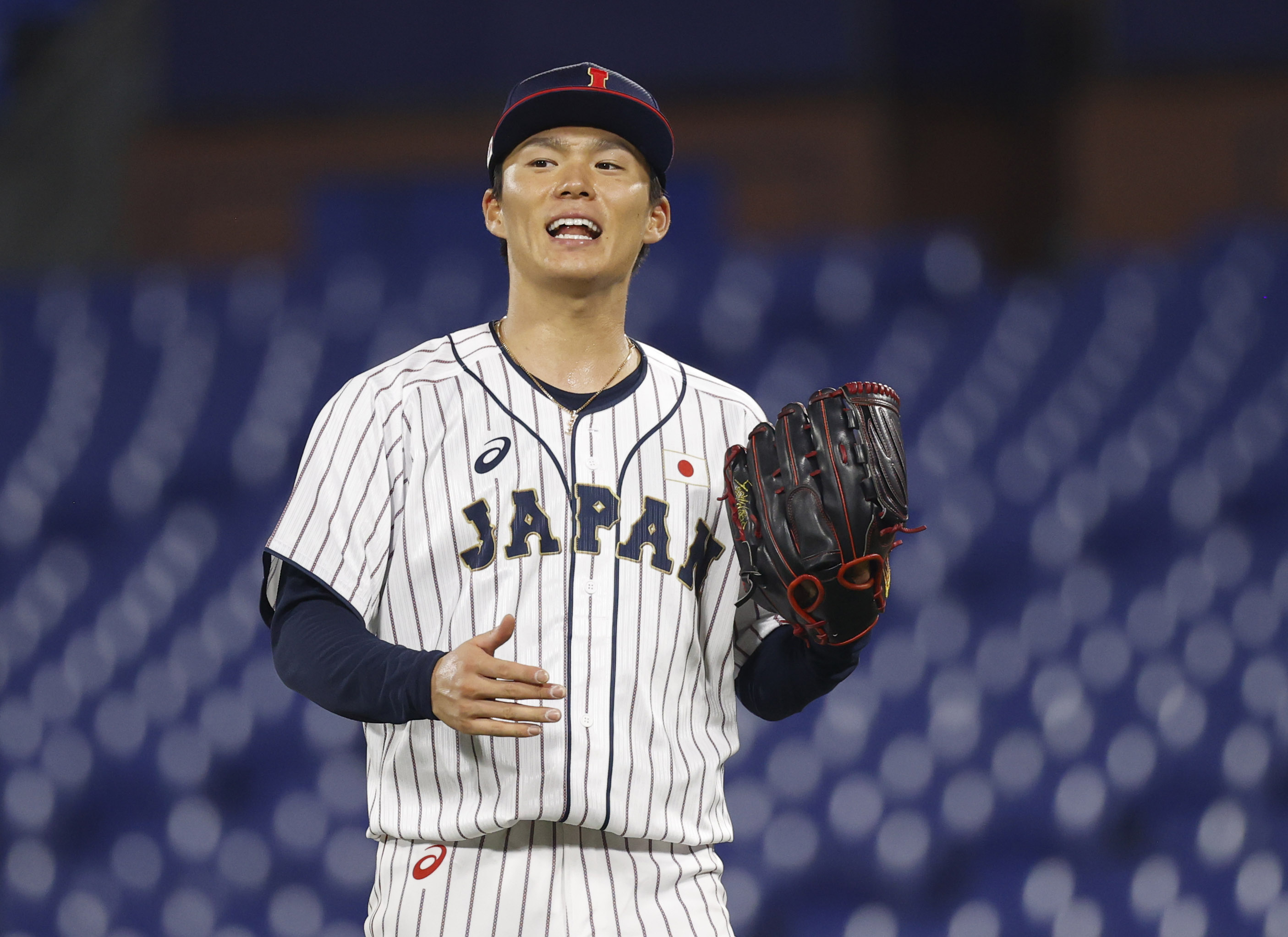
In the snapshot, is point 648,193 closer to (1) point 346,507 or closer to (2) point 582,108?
(2) point 582,108

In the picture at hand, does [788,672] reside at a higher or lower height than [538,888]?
higher

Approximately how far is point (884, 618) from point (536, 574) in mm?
2172

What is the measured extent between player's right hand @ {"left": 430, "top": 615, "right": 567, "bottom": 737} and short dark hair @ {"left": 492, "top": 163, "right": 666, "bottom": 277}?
41 centimetres

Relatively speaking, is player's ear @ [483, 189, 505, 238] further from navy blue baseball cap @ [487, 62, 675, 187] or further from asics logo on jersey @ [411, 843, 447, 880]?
asics logo on jersey @ [411, 843, 447, 880]

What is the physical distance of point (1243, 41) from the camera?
4977 millimetres

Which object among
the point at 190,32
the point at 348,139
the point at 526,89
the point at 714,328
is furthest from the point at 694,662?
the point at 190,32

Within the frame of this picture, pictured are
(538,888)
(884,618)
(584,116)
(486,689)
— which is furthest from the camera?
(884,618)

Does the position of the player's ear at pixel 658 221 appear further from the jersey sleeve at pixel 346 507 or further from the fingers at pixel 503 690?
the fingers at pixel 503 690

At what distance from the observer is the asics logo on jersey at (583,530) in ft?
3.26

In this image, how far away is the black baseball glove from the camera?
0.98m

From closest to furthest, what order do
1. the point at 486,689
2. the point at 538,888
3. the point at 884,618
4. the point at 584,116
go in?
the point at 486,689 < the point at 538,888 < the point at 584,116 < the point at 884,618

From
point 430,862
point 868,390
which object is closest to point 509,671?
point 430,862

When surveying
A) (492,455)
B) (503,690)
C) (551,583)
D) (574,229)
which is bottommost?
(503,690)

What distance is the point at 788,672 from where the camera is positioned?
1.07 metres
